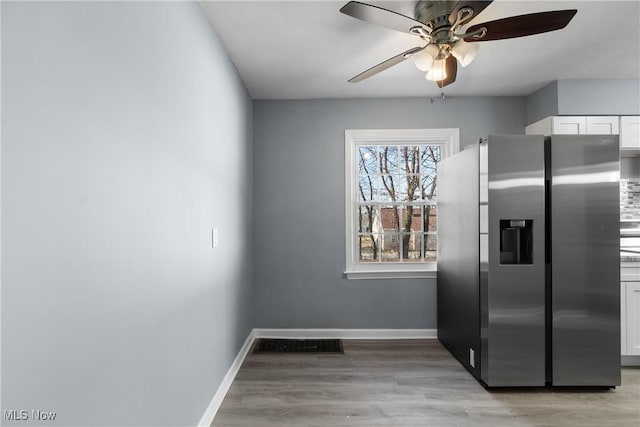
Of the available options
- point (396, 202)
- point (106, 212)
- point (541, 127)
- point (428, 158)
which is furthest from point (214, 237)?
point (541, 127)

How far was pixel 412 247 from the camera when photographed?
12.6ft

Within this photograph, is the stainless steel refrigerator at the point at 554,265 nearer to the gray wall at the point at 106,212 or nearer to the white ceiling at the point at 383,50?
the white ceiling at the point at 383,50

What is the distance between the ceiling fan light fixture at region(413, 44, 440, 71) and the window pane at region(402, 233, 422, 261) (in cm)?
202

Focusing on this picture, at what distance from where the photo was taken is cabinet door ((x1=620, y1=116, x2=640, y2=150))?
10.8 ft

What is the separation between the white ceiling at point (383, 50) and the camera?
2145 mm

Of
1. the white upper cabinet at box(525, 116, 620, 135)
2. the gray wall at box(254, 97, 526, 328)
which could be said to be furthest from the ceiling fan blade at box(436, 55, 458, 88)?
the white upper cabinet at box(525, 116, 620, 135)

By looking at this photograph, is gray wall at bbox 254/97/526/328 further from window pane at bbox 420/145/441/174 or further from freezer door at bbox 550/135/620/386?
→ freezer door at bbox 550/135/620/386

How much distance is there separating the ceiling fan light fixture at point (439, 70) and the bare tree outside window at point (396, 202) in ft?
5.05

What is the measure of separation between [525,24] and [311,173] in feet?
7.66

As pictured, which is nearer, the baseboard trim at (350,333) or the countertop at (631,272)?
the countertop at (631,272)

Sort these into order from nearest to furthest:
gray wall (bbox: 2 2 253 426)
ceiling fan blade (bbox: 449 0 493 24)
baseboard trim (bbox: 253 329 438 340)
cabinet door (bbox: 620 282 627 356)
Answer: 1. gray wall (bbox: 2 2 253 426)
2. ceiling fan blade (bbox: 449 0 493 24)
3. cabinet door (bbox: 620 282 627 356)
4. baseboard trim (bbox: 253 329 438 340)

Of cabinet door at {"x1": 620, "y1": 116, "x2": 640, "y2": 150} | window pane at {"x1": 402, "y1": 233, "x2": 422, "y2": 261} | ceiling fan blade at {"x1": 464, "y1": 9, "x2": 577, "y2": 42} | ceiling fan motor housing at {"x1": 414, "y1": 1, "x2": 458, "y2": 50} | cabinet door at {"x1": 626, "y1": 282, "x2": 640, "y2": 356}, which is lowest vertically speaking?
cabinet door at {"x1": 626, "y1": 282, "x2": 640, "y2": 356}

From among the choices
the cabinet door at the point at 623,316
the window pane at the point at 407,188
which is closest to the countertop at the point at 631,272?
the cabinet door at the point at 623,316

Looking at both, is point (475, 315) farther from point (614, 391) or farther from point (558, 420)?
point (614, 391)
